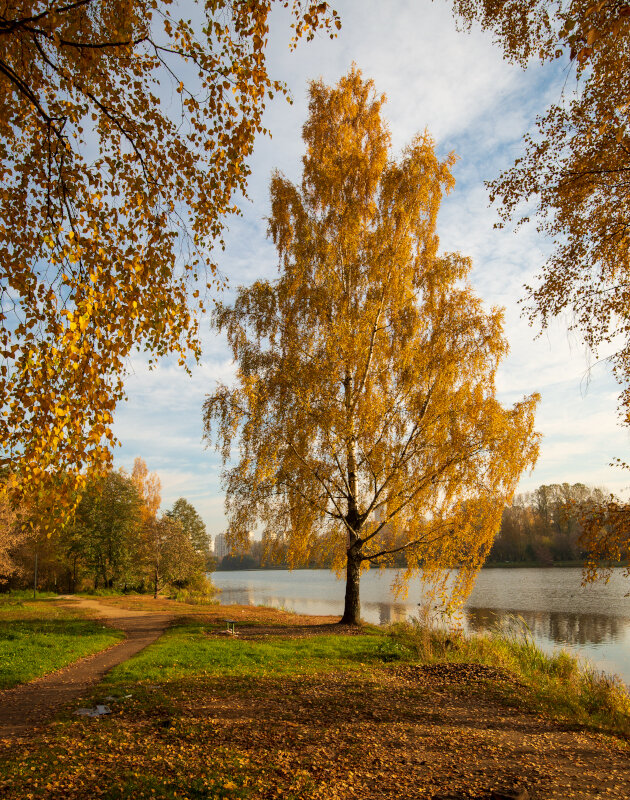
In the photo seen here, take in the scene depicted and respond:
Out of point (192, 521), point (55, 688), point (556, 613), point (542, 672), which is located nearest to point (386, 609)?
point (556, 613)

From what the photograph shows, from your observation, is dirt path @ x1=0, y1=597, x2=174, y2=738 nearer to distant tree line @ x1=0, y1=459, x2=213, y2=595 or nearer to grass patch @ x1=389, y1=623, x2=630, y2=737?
grass patch @ x1=389, y1=623, x2=630, y2=737

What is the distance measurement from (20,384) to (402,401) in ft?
30.6

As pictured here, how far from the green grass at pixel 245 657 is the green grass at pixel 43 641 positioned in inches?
50.1

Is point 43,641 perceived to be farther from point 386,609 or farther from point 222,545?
point 386,609

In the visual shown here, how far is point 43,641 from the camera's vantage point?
11.1m

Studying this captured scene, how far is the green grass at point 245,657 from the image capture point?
823cm

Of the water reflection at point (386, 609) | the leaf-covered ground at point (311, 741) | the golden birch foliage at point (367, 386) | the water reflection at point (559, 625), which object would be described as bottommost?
the water reflection at point (386, 609)

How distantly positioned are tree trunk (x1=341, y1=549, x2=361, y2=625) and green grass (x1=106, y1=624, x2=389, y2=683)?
1527mm

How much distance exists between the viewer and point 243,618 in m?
15.9

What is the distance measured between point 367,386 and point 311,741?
810 cm

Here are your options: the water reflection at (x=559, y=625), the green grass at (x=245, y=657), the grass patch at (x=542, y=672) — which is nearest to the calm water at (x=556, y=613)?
the water reflection at (x=559, y=625)

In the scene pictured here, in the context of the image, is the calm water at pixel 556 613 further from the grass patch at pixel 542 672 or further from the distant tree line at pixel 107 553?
the distant tree line at pixel 107 553

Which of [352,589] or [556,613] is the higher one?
[352,589]

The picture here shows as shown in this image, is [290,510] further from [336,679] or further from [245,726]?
[245,726]
